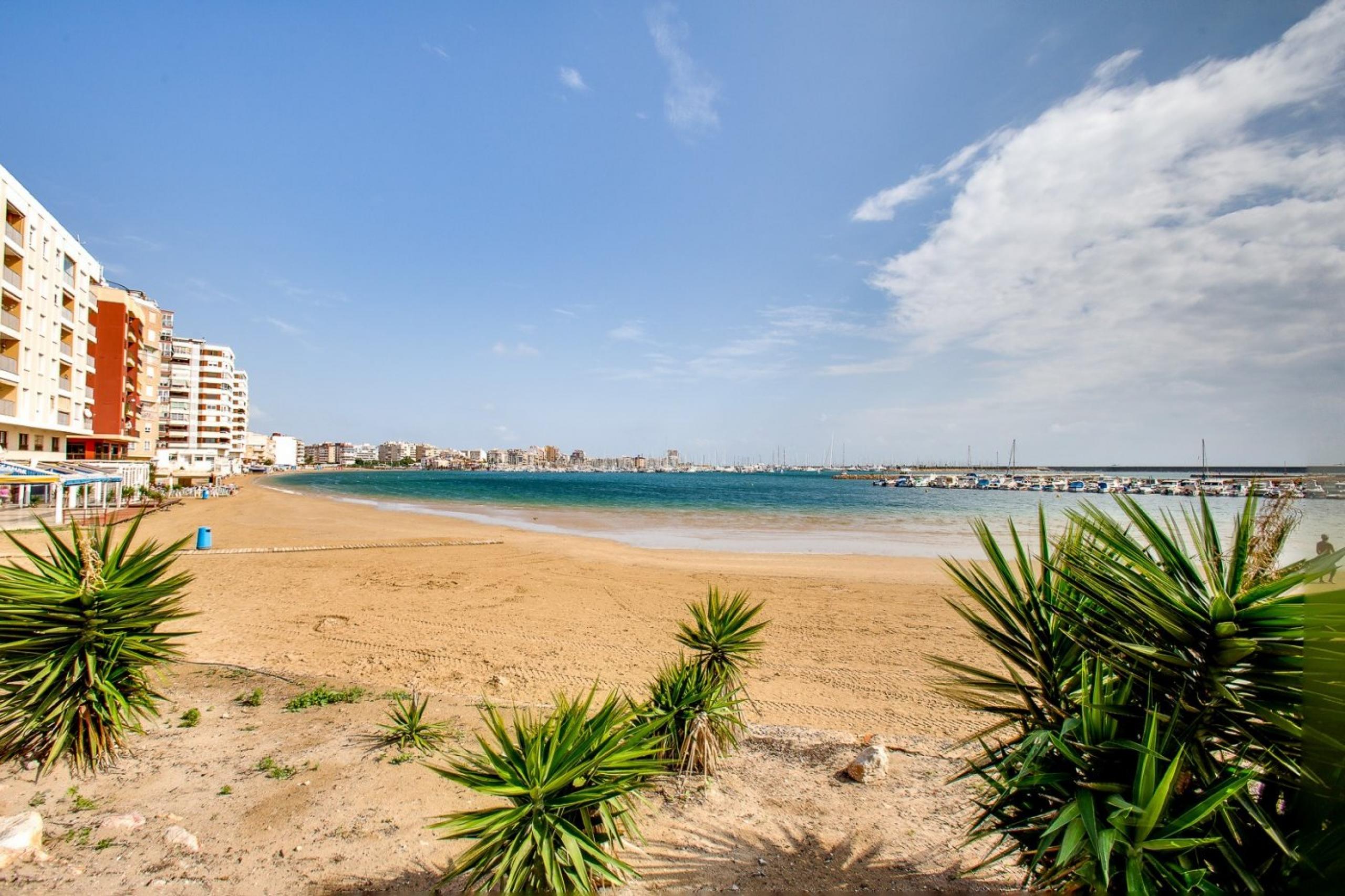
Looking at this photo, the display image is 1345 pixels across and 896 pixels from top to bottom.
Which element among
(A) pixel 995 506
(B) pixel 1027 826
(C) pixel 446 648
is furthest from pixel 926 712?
(A) pixel 995 506

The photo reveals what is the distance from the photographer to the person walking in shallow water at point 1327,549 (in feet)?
6.15

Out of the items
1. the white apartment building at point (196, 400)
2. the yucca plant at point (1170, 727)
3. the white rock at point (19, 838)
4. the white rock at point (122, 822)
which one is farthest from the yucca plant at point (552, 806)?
the white apartment building at point (196, 400)

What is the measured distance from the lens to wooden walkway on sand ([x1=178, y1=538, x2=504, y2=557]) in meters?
18.5

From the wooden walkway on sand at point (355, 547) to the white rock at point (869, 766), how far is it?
18679 mm

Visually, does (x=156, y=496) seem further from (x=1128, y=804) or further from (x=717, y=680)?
(x=1128, y=804)

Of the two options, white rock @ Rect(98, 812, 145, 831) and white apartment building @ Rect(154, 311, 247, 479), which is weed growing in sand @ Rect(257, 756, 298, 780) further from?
white apartment building @ Rect(154, 311, 247, 479)

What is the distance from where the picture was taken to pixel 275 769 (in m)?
4.97

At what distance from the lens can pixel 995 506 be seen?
56.0 meters

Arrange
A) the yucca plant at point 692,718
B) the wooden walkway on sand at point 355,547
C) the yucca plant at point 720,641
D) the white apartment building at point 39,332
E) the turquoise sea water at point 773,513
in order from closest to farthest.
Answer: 1. the yucca plant at point 692,718
2. the yucca plant at point 720,641
3. the wooden walkway on sand at point 355,547
4. the turquoise sea water at point 773,513
5. the white apartment building at point 39,332

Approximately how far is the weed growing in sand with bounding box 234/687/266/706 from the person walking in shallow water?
8266 millimetres

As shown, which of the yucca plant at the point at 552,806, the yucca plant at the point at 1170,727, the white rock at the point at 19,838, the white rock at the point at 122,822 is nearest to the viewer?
the yucca plant at the point at 1170,727

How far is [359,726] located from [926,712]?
6372 millimetres

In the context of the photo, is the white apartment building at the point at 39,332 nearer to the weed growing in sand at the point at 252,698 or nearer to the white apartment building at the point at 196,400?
the weed growing in sand at the point at 252,698

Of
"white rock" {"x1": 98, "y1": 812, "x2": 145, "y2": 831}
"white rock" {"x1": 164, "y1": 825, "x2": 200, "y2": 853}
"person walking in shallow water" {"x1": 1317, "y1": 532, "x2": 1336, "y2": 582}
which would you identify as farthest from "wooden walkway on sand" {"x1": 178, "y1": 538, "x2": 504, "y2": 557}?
"person walking in shallow water" {"x1": 1317, "y1": 532, "x2": 1336, "y2": 582}
